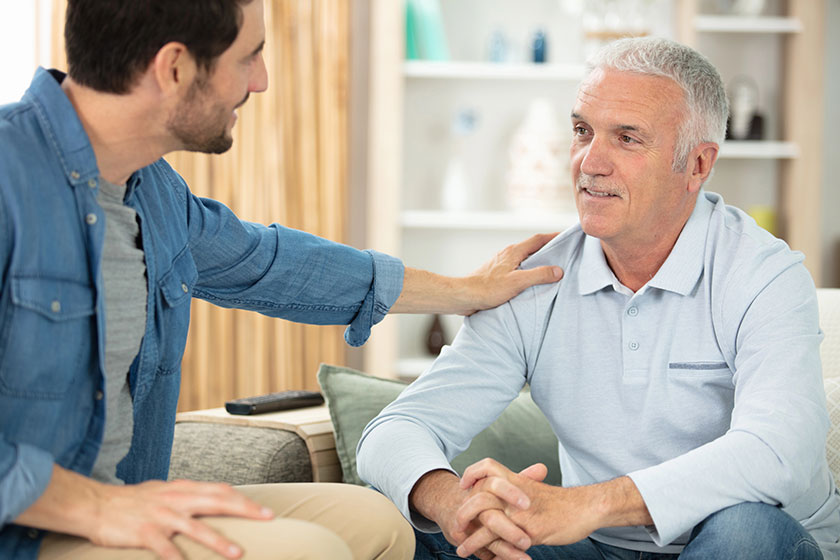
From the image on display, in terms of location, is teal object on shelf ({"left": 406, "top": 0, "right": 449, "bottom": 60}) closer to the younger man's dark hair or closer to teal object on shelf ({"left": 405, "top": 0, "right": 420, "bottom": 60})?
teal object on shelf ({"left": 405, "top": 0, "right": 420, "bottom": 60})

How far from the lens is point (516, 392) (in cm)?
173

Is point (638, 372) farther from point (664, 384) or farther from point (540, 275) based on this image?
point (540, 275)

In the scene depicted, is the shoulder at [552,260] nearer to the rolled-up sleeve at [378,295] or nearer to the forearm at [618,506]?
the rolled-up sleeve at [378,295]

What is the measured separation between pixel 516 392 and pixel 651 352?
0.27 m

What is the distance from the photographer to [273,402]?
1.93 m

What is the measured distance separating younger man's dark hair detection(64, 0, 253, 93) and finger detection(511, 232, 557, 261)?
2.69 ft

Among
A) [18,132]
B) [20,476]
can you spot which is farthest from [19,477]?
[18,132]

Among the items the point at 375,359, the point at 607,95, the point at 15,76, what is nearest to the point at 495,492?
the point at 607,95

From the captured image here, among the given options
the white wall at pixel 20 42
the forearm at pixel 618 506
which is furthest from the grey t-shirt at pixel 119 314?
the white wall at pixel 20 42

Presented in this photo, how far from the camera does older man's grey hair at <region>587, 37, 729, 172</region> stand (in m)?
1.63

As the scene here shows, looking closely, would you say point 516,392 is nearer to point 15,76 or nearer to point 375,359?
point 375,359

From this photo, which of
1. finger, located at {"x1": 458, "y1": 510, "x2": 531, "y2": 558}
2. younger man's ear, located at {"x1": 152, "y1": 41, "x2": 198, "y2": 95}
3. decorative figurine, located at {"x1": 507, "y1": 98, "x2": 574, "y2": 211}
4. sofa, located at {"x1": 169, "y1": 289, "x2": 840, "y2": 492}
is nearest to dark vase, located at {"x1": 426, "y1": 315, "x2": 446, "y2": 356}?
decorative figurine, located at {"x1": 507, "y1": 98, "x2": 574, "y2": 211}

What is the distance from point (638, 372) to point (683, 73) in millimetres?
534

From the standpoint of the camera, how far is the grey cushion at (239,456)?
169 centimetres
